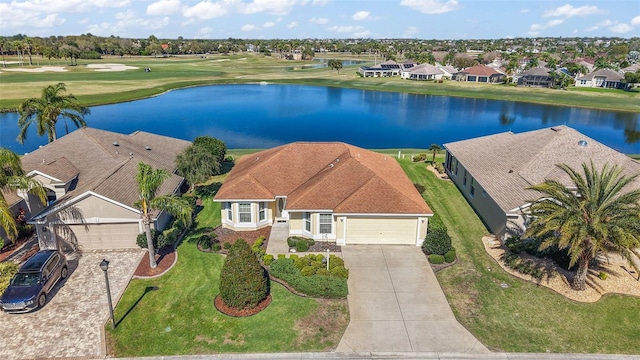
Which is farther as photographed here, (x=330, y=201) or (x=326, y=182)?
(x=326, y=182)

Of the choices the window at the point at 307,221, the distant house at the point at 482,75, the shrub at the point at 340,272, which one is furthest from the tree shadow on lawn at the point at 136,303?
the distant house at the point at 482,75

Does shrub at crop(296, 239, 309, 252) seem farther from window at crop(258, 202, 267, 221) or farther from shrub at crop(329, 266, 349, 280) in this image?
window at crop(258, 202, 267, 221)

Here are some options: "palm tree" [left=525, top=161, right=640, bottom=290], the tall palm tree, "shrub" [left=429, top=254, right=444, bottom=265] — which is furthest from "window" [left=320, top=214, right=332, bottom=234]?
the tall palm tree

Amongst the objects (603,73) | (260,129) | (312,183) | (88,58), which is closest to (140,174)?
(312,183)

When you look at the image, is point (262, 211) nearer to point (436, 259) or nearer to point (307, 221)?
point (307, 221)

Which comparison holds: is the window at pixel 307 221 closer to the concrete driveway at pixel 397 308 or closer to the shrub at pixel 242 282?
the concrete driveway at pixel 397 308

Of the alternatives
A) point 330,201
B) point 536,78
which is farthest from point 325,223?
point 536,78
